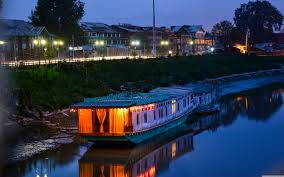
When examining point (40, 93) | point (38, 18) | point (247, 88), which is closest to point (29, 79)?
point (40, 93)

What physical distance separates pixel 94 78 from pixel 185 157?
88.7 ft

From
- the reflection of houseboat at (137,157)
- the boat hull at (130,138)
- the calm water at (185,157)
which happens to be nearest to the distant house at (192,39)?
the calm water at (185,157)

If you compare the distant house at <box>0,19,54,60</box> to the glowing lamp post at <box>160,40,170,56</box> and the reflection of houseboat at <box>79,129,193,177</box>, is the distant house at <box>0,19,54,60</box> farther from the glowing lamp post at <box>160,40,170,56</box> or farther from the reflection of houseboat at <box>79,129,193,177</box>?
the glowing lamp post at <box>160,40,170,56</box>

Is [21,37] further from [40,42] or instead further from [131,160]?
[131,160]

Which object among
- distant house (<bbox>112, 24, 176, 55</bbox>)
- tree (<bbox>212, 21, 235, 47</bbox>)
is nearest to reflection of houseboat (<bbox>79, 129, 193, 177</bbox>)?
distant house (<bbox>112, 24, 176, 55</bbox>)

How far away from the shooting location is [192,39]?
145 m

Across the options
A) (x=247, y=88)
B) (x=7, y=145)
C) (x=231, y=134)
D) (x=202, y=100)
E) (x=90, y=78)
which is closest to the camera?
(x=7, y=145)

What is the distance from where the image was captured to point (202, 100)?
5022cm

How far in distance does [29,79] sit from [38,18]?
35127 mm

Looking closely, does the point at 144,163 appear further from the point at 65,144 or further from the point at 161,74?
the point at 161,74

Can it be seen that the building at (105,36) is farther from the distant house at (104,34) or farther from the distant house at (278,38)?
the distant house at (278,38)

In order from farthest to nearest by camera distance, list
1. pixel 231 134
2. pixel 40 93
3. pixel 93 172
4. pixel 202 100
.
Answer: pixel 202 100 < pixel 40 93 < pixel 231 134 < pixel 93 172

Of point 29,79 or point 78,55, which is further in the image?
point 78,55

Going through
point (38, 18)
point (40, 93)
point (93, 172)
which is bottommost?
point (93, 172)
